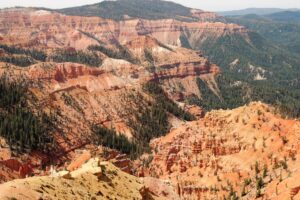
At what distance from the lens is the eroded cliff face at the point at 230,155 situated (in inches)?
2943

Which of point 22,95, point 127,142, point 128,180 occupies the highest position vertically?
point 128,180

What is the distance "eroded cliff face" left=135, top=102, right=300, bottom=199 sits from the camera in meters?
74.8

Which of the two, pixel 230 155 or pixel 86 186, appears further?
pixel 230 155

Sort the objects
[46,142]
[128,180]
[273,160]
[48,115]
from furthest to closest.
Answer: [48,115] → [46,142] → [273,160] → [128,180]

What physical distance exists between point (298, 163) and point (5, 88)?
96.5 meters

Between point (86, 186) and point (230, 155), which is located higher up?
point (86, 186)

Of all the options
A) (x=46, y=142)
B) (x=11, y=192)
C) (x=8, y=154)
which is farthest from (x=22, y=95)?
(x=11, y=192)

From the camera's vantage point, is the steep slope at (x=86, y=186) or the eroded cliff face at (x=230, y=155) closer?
the steep slope at (x=86, y=186)

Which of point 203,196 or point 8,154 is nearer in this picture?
point 203,196

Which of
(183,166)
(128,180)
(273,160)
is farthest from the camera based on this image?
(183,166)

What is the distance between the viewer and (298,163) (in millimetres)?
72312

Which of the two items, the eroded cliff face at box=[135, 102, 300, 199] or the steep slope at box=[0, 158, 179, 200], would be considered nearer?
the steep slope at box=[0, 158, 179, 200]

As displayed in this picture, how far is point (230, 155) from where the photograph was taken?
8319 centimetres

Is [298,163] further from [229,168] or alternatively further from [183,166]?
[183,166]
